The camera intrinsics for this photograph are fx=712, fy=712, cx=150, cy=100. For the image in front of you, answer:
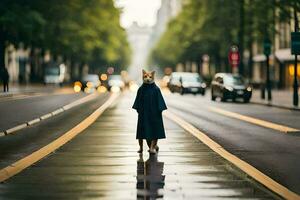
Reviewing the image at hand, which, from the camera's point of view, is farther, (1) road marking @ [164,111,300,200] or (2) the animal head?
(2) the animal head

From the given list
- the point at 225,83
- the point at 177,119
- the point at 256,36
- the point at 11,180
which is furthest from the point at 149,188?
the point at 256,36

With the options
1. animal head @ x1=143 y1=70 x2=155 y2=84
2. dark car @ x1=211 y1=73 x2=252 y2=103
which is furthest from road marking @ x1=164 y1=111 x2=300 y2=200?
dark car @ x1=211 y1=73 x2=252 y2=103

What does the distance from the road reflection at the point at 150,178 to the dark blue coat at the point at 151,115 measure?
600 mm

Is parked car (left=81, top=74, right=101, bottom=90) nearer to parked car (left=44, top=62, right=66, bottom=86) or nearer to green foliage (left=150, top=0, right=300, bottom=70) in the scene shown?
parked car (left=44, top=62, right=66, bottom=86)

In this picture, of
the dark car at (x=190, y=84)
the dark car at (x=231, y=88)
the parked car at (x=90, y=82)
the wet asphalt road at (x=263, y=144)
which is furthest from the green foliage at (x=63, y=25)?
the wet asphalt road at (x=263, y=144)

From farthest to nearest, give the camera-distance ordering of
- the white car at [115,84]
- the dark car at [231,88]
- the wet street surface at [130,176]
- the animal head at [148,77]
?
the white car at [115,84] < the dark car at [231,88] < the animal head at [148,77] < the wet street surface at [130,176]

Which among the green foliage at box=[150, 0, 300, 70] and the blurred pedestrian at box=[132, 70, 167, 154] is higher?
the green foliage at box=[150, 0, 300, 70]

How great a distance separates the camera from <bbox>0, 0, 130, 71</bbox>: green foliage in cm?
5175

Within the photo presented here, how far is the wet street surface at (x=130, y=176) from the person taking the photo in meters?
8.80

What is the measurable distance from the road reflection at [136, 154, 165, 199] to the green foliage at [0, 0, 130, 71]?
3995 centimetres

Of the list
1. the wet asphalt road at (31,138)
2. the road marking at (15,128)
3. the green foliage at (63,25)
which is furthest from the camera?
the green foliage at (63,25)

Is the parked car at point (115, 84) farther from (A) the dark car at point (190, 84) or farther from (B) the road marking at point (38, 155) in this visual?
(B) the road marking at point (38, 155)

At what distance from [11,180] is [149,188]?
6.97ft

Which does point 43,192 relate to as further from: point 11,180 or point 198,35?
point 198,35
